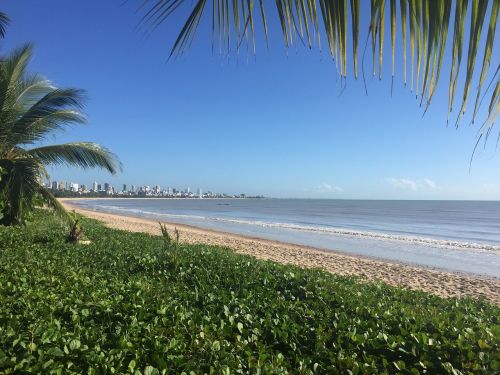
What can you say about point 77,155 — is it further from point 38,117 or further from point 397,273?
point 397,273

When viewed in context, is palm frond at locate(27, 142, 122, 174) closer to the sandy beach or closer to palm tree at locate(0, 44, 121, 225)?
palm tree at locate(0, 44, 121, 225)

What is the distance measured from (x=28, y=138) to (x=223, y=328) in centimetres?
698

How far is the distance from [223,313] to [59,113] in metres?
6.78

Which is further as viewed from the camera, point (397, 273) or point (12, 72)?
point (397, 273)

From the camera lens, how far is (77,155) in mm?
8992

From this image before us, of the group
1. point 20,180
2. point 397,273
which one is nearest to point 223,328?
point 20,180

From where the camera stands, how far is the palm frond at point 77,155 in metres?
8.82

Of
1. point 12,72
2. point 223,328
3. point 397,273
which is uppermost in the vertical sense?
point 12,72

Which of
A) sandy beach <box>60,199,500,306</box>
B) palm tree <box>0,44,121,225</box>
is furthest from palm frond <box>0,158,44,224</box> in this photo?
sandy beach <box>60,199,500,306</box>

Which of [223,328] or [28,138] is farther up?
[28,138]

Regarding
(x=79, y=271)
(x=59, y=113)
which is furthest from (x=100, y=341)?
(x=59, y=113)

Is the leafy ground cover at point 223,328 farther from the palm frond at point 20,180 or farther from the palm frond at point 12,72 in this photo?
the palm frond at point 12,72

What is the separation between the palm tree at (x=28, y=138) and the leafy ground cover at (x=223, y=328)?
7.13 feet

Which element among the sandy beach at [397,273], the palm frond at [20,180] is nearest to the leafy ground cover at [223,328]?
the palm frond at [20,180]
